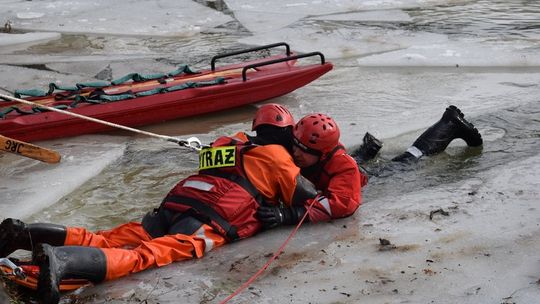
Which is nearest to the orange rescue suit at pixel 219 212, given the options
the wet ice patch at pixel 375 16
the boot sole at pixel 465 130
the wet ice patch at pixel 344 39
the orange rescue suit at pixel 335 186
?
the orange rescue suit at pixel 335 186

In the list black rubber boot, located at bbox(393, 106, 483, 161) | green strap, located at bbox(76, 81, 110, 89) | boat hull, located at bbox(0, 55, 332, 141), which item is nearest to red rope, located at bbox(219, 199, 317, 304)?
black rubber boot, located at bbox(393, 106, 483, 161)

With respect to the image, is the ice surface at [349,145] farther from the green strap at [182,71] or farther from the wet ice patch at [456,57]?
the green strap at [182,71]

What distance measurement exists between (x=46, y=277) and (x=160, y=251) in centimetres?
76

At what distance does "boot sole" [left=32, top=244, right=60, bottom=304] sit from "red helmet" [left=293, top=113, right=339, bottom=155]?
1.74 m

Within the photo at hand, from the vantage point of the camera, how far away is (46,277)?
136 inches

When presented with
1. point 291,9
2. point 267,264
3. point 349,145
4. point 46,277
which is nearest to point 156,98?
Answer: point 349,145

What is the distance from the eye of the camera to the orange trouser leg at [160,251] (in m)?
3.91

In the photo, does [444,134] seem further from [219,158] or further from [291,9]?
[291,9]

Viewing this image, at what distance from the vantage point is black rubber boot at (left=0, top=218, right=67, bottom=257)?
12.8 ft

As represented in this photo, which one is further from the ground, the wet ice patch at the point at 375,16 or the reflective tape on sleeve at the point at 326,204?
the wet ice patch at the point at 375,16

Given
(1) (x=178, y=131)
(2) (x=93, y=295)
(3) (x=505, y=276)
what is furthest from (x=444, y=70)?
(2) (x=93, y=295)

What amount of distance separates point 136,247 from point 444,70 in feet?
15.9

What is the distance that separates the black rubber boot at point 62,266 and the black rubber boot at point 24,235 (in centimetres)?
32

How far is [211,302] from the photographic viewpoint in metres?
3.64
